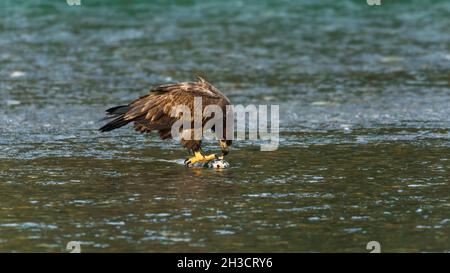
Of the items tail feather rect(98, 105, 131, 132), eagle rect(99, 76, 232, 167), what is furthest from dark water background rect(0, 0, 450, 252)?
tail feather rect(98, 105, 131, 132)

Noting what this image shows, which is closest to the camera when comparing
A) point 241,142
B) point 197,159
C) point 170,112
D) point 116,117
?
point 197,159

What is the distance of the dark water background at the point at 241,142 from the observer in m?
9.43

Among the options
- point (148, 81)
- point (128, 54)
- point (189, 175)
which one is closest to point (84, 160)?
point (189, 175)

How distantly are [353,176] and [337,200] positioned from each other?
1281 millimetres

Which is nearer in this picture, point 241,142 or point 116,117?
point 116,117

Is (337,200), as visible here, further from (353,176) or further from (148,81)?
(148,81)

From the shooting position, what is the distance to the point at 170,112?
12.7m

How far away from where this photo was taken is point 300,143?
13.9 metres

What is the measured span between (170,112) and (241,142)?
5.73 ft

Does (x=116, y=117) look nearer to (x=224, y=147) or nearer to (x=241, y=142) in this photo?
(x=224, y=147)

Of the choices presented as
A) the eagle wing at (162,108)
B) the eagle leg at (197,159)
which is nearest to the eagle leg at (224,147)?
the eagle leg at (197,159)

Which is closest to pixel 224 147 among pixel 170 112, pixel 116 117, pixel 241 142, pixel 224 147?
pixel 224 147

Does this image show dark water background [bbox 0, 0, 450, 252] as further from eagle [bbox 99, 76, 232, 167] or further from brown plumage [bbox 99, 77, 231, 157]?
brown plumage [bbox 99, 77, 231, 157]

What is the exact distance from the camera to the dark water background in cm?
943
